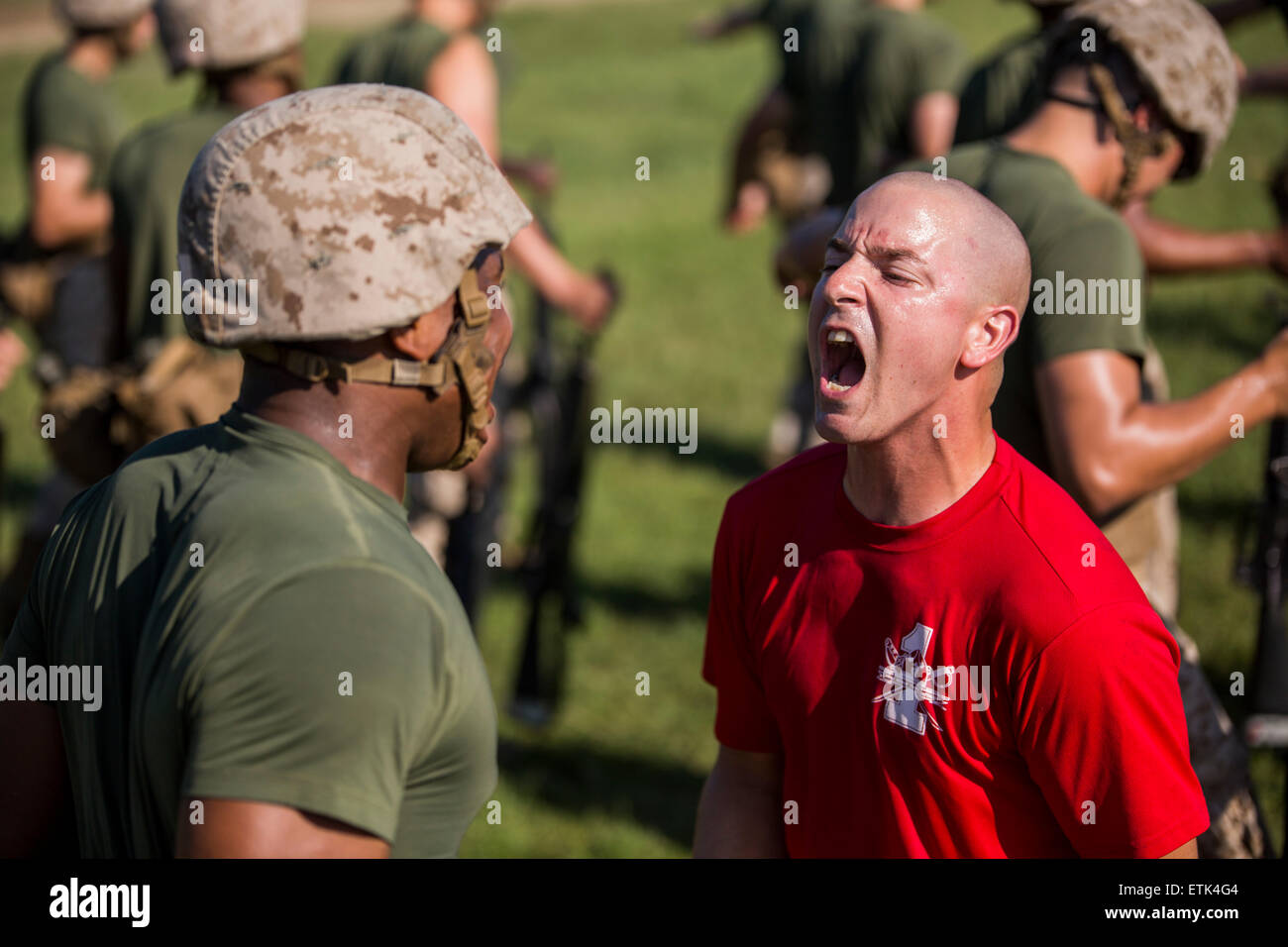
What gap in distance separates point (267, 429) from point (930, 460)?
1192 millimetres

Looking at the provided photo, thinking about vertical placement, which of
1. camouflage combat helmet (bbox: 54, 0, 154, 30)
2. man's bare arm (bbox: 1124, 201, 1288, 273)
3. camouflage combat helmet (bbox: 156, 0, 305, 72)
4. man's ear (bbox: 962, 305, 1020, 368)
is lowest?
man's ear (bbox: 962, 305, 1020, 368)

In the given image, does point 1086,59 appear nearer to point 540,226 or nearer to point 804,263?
point 804,263

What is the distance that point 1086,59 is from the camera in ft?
11.5

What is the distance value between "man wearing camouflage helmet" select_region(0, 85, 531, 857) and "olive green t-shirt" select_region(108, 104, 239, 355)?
2.58 m

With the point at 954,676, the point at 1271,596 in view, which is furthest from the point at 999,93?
the point at 954,676

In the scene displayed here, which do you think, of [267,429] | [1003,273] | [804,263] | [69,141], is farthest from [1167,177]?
[69,141]

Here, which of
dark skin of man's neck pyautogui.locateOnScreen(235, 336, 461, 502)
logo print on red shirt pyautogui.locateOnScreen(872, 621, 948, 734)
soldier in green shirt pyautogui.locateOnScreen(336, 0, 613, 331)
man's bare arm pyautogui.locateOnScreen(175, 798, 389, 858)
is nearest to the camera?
man's bare arm pyautogui.locateOnScreen(175, 798, 389, 858)

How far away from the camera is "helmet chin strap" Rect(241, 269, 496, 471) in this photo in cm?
221

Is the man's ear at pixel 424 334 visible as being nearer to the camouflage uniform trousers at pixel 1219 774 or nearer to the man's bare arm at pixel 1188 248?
the camouflage uniform trousers at pixel 1219 774

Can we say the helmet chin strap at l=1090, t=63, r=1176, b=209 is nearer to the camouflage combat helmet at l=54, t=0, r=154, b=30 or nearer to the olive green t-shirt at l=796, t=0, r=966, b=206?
the olive green t-shirt at l=796, t=0, r=966, b=206

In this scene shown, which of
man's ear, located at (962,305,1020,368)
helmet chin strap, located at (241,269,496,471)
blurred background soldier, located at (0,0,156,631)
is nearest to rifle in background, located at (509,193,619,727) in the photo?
blurred background soldier, located at (0,0,156,631)

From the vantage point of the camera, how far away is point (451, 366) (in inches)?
90.7

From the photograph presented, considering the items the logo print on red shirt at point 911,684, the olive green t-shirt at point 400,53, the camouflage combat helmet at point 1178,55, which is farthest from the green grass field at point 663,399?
the logo print on red shirt at point 911,684

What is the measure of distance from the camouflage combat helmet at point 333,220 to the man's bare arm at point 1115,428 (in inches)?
64.2
